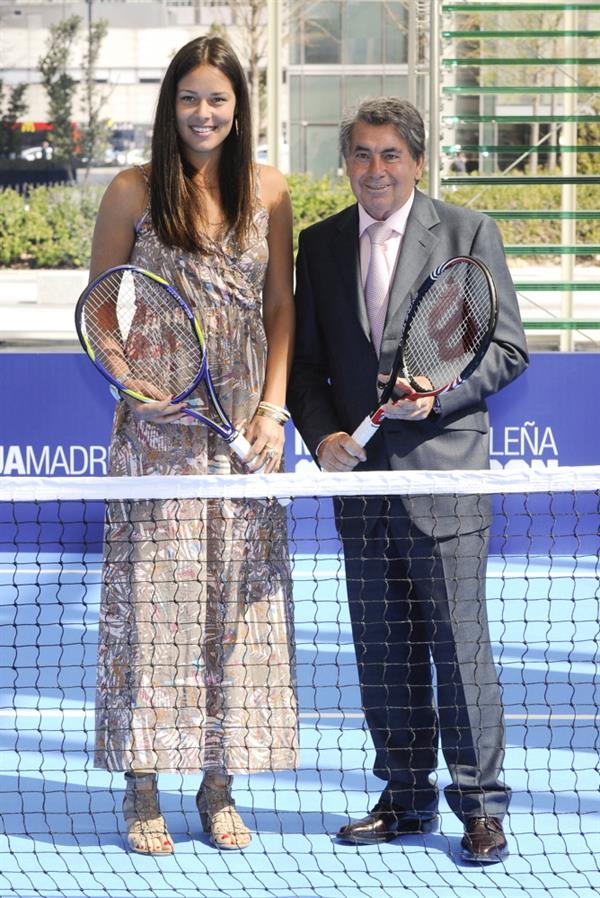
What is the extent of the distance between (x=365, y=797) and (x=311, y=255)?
1720mm

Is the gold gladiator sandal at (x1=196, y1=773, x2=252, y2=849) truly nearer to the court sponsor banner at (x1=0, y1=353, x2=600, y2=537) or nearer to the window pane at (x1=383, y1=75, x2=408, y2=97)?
the court sponsor banner at (x1=0, y1=353, x2=600, y2=537)

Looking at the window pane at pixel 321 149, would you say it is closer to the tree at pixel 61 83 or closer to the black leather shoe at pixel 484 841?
the tree at pixel 61 83

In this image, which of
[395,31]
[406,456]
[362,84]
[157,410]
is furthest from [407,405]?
[362,84]

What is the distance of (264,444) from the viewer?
365 cm

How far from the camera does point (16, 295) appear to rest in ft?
44.3

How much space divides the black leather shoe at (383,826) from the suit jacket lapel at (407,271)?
4.44 ft

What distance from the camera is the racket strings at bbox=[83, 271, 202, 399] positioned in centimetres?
364

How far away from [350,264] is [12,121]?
11.0 m

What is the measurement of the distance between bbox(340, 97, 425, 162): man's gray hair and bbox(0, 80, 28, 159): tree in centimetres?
1078

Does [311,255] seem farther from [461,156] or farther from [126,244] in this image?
[461,156]

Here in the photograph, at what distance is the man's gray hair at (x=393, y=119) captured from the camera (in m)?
3.52

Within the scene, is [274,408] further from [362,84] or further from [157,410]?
[362,84]

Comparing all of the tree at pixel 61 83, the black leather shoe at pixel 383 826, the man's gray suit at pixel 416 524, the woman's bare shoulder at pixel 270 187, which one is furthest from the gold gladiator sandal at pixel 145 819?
the tree at pixel 61 83

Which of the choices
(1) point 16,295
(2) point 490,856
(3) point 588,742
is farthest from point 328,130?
(2) point 490,856
